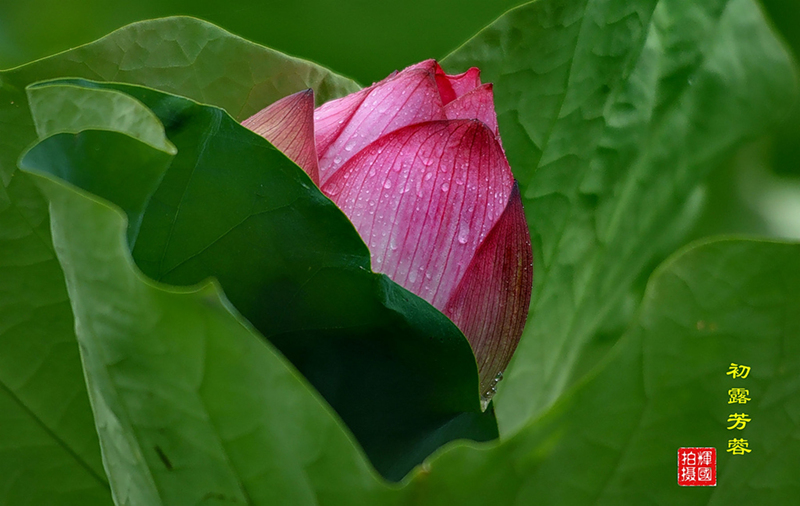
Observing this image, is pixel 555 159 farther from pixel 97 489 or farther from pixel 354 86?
pixel 97 489

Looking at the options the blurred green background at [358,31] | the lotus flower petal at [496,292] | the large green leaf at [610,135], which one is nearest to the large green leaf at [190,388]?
the lotus flower petal at [496,292]

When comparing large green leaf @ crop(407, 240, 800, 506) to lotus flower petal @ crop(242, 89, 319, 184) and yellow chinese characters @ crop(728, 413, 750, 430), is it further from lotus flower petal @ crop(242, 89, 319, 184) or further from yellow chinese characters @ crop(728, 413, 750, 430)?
lotus flower petal @ crop(242, 89, 319, 184)

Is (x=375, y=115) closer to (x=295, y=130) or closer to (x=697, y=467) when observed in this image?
(x=295, y=130)

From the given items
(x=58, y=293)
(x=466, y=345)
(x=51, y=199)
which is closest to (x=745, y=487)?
(x=466, y=345)

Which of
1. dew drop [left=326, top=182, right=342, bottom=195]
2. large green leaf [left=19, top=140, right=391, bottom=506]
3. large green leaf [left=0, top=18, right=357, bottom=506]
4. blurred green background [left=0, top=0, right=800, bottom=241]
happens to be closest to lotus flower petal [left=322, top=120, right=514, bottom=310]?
dew drop [left=326, top=182, right=342, bottom=195]

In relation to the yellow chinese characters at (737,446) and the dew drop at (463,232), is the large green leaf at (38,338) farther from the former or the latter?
the yellow chinese characters at (737,446)

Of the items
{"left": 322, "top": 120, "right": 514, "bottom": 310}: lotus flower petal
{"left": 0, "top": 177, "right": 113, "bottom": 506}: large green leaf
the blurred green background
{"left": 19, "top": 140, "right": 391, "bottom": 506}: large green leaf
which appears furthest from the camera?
the blurred green background

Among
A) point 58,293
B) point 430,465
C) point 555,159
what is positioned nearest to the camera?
point 430,465

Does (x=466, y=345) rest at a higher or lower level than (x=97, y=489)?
higher
